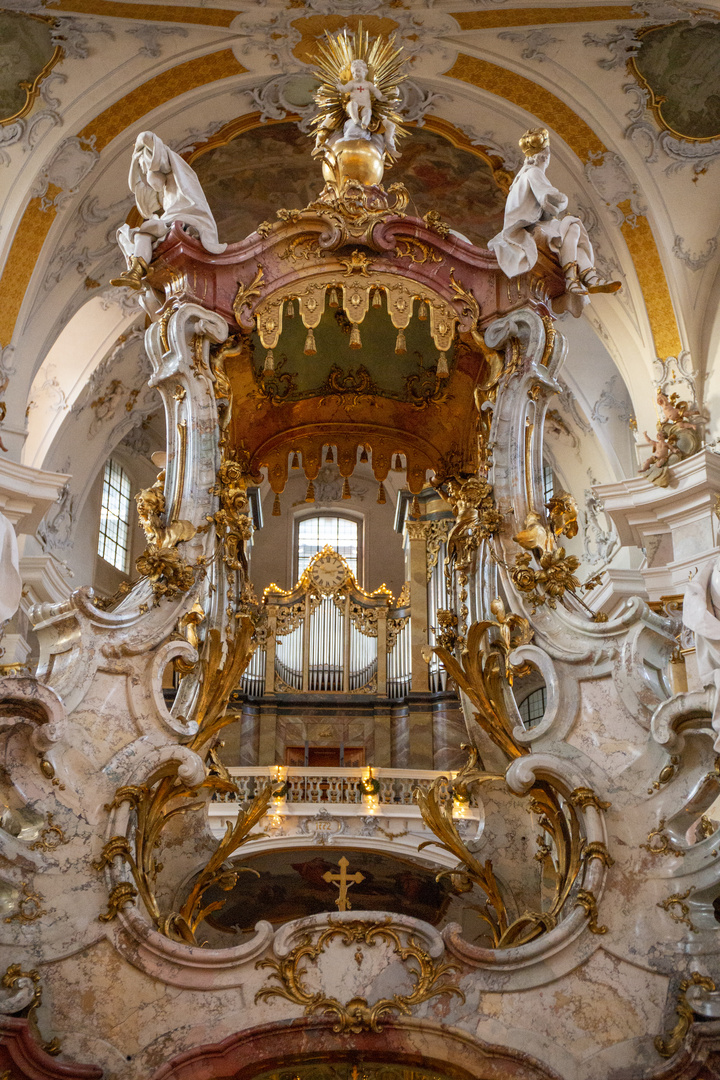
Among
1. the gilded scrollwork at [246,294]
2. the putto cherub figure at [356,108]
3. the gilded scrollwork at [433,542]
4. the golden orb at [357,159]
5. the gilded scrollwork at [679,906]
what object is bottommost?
the gilded scrollwork at [679,906]

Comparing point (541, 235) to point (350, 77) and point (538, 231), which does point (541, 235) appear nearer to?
point (538, 231)

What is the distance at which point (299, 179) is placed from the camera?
12969 mm

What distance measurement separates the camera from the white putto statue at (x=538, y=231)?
7.29m

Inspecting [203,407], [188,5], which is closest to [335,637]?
[188,5]

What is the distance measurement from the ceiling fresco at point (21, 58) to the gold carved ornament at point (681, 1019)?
9474 millimetres

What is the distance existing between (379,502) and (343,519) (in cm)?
1125

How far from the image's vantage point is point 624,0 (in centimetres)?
1091

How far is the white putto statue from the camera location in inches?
287

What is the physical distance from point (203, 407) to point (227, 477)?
445 mm

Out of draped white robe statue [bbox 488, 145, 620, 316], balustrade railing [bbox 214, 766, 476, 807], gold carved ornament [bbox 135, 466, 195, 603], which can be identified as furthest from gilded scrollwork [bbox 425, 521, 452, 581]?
gold carved ornament [bbox 135, 466, 195, 603]

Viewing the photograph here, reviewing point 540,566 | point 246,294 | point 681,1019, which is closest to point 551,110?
point 246,294

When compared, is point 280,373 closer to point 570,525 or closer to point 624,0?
point 570,525

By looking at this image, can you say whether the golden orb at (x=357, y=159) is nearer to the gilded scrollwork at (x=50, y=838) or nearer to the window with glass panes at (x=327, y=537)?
the gilded scrollwork at (x=50, y=838)

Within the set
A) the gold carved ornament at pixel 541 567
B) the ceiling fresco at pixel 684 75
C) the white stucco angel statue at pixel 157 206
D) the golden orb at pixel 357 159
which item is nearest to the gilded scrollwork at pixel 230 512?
the white stucco angel statue at pixel 157 206
